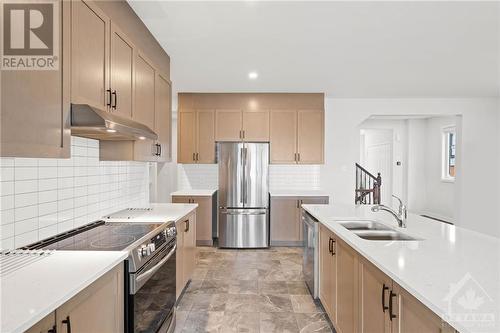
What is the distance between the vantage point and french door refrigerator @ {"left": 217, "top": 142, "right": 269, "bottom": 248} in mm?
4961

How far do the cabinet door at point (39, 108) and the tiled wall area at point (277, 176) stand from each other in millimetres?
4128

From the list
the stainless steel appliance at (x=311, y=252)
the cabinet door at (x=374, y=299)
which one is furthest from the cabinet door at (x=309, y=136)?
the cabinet door at (x=374, y=299)

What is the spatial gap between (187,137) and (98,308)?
13.4ft

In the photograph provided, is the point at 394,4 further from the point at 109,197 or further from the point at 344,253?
the point at 109,197

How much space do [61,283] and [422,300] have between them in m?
1.36

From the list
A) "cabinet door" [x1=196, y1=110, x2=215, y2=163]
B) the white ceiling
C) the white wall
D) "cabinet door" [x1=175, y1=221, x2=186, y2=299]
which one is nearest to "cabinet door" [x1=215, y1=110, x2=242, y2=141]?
"cabinet door" [x1=196, y1=110, x2=215, y2=163]

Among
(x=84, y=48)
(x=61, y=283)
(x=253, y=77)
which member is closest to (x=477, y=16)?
(x=253, y=77)

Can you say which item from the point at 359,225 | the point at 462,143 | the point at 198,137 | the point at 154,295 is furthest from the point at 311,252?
the point at 462,143

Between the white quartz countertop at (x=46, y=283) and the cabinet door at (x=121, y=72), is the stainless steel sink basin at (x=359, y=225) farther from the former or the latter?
the cabinet door at (x=121, y=72)

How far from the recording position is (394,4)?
94.2 inches

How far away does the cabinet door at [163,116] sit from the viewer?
316cm

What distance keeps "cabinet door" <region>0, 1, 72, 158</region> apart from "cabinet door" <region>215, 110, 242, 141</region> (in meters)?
3.69

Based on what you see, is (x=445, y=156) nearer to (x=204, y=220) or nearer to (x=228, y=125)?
(x=228, y=125)

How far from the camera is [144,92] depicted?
276 centimetres
